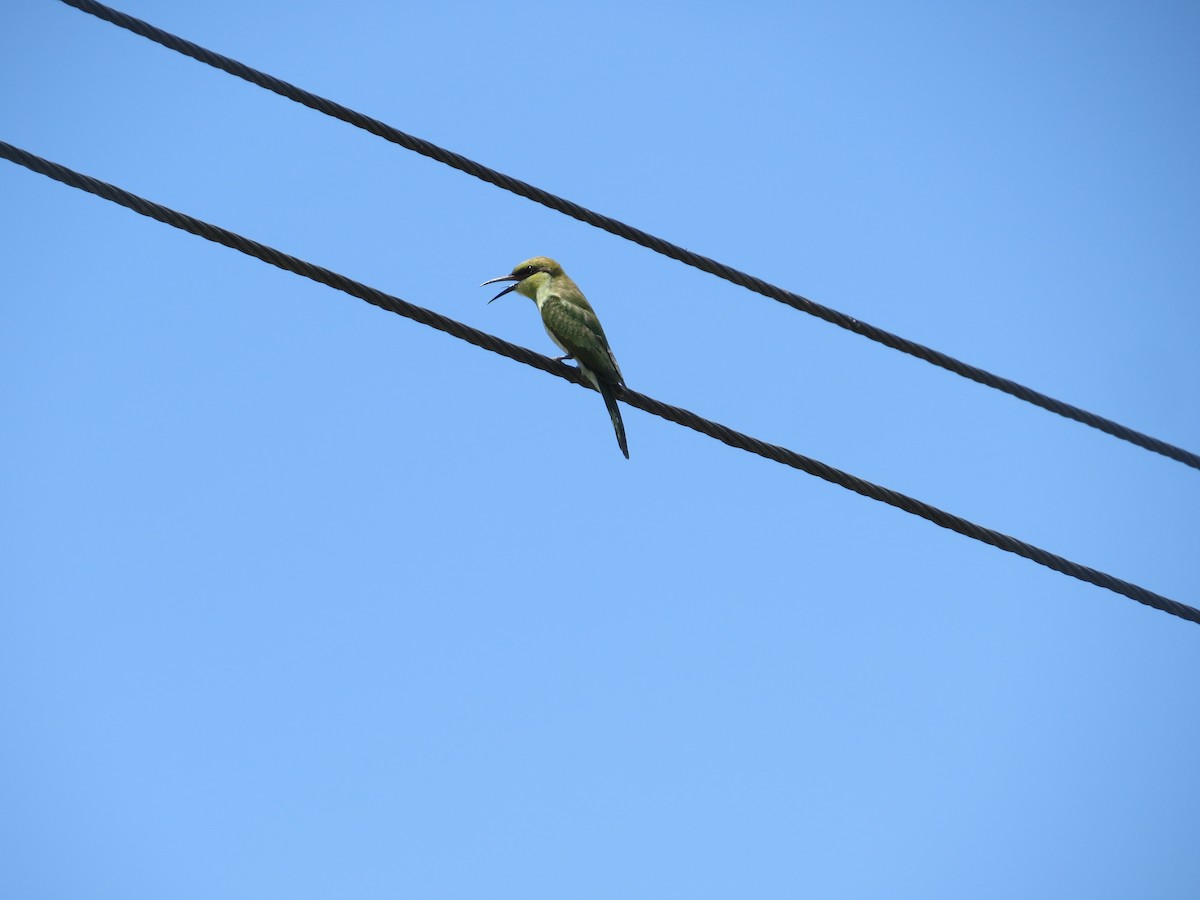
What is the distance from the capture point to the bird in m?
7.00

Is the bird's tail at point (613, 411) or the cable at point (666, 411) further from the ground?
the bird's tail at point (613, 411)

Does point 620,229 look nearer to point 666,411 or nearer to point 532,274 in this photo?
point 666,411

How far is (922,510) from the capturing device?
5.07 m

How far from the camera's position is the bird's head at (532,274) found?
8469 millimetres

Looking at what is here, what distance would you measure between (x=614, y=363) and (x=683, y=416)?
2000 millimetres

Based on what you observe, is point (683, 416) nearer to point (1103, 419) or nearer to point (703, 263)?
point (703, 263)

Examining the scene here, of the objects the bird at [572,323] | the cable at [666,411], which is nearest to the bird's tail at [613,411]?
the bird at [572,323]

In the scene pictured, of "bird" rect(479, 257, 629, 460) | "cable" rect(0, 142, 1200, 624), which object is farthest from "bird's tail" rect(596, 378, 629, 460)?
"cable" rect(0, 142, 1200, 624)

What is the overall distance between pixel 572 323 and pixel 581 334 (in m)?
0.22

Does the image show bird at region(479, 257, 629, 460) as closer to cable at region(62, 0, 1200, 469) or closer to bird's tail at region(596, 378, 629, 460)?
bird's tail at region(596, 378, 629, 460)

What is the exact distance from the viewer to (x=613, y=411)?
6.98m

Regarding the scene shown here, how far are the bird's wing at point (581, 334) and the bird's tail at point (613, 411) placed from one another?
70 mm

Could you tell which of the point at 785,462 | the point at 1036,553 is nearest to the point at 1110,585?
the point at 1036,553

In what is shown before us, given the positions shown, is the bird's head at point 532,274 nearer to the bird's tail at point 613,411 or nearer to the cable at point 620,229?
the bird's tail at point 613,411
